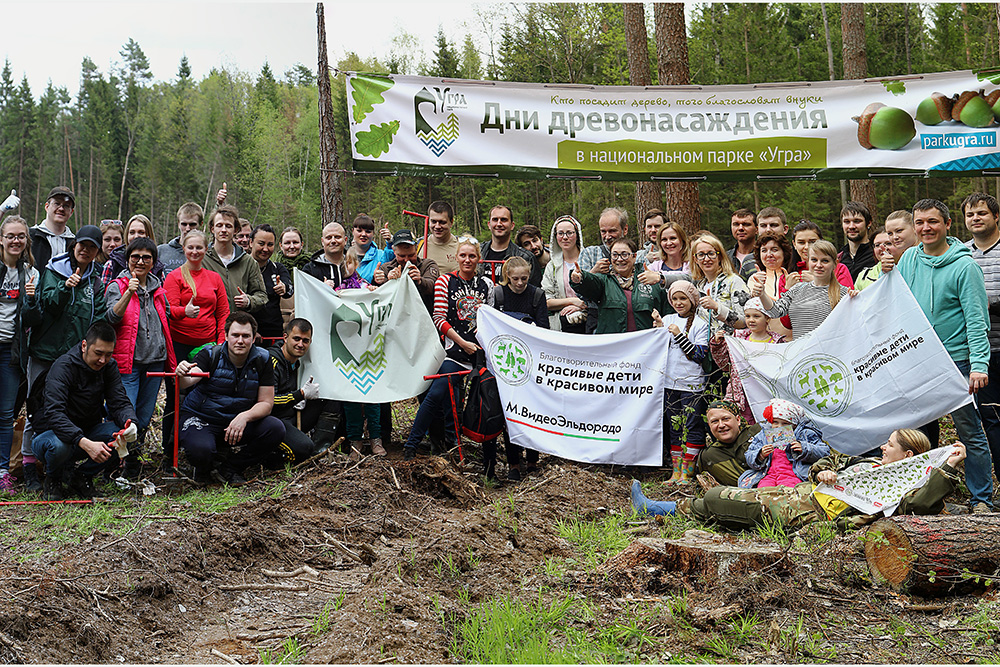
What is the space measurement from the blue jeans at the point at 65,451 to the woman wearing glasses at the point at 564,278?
3973 millimetres

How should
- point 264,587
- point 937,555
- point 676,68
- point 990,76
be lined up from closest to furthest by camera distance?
1. point 937,555
2. point 264,587
3. point 990,76
4. point 676,68

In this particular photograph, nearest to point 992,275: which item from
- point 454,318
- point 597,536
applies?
point 597,536

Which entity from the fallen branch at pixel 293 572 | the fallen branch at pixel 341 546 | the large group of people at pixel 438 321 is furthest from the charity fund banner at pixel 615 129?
the fallen branch at pixel 293 572

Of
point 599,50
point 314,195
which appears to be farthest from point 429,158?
point 314,195

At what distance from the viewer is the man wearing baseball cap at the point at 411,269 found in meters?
7.92

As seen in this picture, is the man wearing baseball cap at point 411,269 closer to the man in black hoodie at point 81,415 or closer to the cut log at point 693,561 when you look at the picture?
the man in black hoodie at point 81,415

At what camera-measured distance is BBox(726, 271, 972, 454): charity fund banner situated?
5809 millimetres

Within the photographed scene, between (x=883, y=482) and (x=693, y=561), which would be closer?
(x=693, y=561)

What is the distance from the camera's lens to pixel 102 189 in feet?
227

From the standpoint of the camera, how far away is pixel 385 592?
4.01m

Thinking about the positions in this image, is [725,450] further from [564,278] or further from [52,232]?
[52,232]

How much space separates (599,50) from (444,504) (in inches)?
1190

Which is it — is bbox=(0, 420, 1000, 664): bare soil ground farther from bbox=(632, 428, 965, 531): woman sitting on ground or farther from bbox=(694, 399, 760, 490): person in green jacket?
bbox=(694, 399, 760, 490): person in green jacket

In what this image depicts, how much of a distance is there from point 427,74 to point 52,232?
45.8 m
